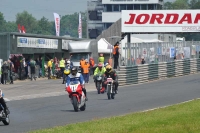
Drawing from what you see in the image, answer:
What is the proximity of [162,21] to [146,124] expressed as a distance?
4217 cm

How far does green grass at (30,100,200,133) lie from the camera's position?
12.4m

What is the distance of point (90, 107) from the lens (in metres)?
21.2

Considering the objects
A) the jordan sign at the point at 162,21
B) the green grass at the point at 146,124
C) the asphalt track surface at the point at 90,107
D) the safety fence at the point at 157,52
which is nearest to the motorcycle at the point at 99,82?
the asphalt track surface at the point at 90,107

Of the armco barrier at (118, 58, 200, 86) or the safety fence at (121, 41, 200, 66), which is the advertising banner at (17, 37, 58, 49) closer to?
the safety fence at (121, 41, 200, 66)

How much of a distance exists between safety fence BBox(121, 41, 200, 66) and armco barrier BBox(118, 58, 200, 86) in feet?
1.38

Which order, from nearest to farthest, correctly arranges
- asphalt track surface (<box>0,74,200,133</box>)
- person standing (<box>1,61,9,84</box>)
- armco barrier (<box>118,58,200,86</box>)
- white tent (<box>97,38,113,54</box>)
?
asphalt track surface (<box>0,74,200,133</box>) → armco barrier (<box>118,58,200,86</box>) → person standing (<box>1,61,9,84</box>) → white tent (<box>97,38,113,54</box>)

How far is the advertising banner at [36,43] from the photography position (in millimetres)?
45500

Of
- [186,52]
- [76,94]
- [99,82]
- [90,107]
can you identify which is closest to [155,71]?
[186,52]

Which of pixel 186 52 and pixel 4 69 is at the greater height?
pixel 186 52

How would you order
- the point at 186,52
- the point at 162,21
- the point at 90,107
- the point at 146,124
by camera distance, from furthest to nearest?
the point at 162,21 → the point at 186,52 → the point at 90,107 → the point at 146,124

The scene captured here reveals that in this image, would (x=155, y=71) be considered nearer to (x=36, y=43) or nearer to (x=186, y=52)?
(x=186, y=52)

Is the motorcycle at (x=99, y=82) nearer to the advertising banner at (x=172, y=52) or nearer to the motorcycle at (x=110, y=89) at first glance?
the motorcycle at (x=110, y=89)

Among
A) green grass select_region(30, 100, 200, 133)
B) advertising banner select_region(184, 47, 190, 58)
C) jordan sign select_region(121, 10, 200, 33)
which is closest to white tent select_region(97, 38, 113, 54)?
jordan sign select_region(121, 10, 200, 33)

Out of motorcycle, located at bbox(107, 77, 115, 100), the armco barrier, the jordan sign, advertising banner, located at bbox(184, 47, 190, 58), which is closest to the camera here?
motorcycle, located at bbox(107, 77, 115, 100)
